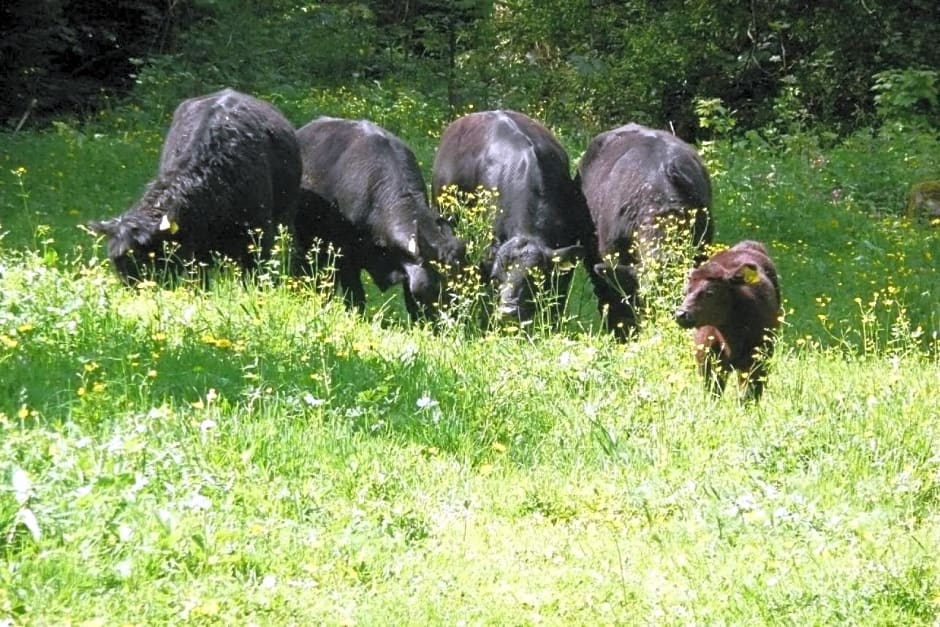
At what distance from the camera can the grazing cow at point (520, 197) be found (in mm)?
10742

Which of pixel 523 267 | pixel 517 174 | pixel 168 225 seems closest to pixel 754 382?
pixel 523 267

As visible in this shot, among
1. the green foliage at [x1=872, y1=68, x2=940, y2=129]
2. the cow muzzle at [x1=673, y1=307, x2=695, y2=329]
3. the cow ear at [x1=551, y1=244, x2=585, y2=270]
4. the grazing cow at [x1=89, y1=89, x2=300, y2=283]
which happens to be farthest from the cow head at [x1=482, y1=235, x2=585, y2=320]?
the green foliage at [x1=872, y1=68, x2=940, y2=129]

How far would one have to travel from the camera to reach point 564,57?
89.1ft

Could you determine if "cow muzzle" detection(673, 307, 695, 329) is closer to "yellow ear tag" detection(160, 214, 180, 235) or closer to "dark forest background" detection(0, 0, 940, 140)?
"yellow ear tag" detection(160, 214, 180, 235)

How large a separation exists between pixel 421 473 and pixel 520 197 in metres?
5.58

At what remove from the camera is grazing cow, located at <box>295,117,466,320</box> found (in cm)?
1100

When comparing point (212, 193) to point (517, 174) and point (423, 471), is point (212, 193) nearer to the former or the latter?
point (517, 174)

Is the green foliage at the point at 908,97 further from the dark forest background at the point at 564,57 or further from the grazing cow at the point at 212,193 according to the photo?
the grazing cow at the point at 212,193

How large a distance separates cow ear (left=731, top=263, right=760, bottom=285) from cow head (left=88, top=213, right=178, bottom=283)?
171 inches

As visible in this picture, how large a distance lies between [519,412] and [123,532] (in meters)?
2.76

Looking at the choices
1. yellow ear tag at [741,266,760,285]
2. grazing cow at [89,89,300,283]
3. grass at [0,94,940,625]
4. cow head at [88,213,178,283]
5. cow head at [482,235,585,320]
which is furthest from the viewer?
cow head at [482,235,585,320]

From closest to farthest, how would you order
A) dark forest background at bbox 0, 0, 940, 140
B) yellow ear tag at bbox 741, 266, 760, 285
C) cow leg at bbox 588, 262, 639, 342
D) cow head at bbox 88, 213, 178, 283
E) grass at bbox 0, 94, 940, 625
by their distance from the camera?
grass at bbox 0, 94, 940, 625
yellow ear tag at bbox 741, 266, 760, 285
cow head at bbox 88, 213, 178, 283
cow leg at bbox 588, 262, 639, 342
dark forest background at bbox 0, 0, 940, 140

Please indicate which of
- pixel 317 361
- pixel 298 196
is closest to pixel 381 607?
pixel 317 361

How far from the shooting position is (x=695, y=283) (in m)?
8.44
